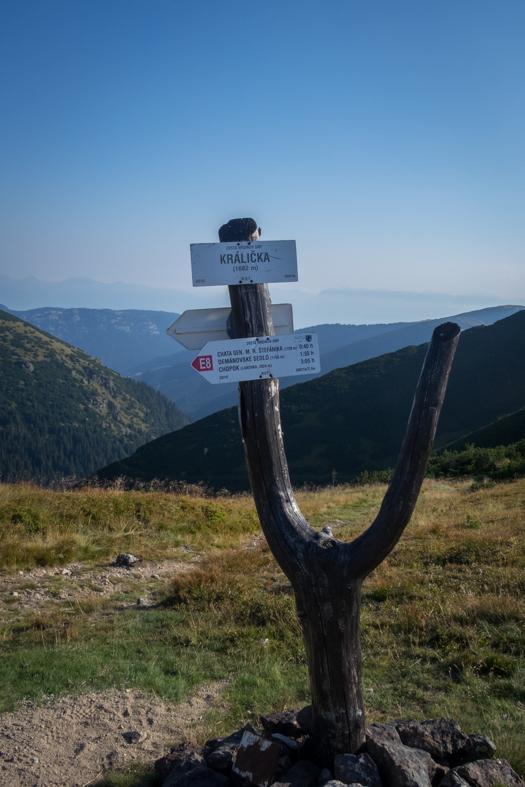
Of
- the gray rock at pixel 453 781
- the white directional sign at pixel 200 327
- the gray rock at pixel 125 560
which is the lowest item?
the gray rock at pixel 125 560

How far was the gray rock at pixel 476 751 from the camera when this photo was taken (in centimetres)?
291

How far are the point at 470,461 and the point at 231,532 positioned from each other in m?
16.1

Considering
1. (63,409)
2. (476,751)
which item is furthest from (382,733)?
(63,409)

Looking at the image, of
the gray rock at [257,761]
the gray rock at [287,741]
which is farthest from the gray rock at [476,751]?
the gray rock at [257,761]

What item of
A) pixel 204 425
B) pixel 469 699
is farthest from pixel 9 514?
pixel 204 425

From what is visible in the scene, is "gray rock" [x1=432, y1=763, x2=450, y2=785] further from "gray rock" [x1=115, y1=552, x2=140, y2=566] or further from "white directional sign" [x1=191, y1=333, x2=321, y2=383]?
"gray rock" [x1=115, y1=552, x2=140, y2=566]

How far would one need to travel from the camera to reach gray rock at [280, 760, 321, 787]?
2.62 meters

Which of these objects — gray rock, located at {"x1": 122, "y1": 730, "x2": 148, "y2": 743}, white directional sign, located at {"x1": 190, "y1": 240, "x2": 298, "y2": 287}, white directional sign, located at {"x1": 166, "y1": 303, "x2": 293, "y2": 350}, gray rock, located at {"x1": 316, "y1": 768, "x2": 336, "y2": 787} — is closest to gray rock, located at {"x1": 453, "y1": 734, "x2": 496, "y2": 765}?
gray rock, located at {"x1": 316, "y1": 768, "x2": 336, "y2": 787}

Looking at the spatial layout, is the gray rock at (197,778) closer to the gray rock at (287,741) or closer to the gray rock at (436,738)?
the gray rock at (287,741)

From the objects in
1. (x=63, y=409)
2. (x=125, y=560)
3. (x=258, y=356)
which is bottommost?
(x=125, y=560)

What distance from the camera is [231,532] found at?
10.9 metres

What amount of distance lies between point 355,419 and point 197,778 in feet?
201

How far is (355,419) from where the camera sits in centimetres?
6266

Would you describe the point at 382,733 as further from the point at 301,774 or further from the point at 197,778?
the point at 197,778
